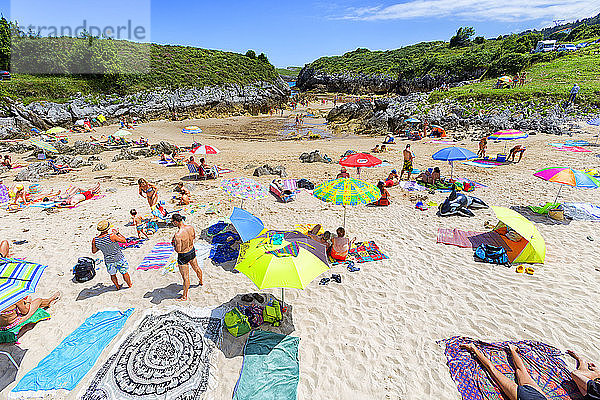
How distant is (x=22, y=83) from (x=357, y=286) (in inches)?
1611

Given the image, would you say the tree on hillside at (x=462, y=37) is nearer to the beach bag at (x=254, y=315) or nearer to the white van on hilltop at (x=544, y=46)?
the white van on hilltop at (x=544, y=46)

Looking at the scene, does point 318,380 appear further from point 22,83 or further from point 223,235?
point 22,83

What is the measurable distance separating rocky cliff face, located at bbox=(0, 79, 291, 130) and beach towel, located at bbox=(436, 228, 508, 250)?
34.8 metres

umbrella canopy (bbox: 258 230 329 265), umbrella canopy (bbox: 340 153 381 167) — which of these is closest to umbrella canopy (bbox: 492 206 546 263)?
umbrella canopy (bbox: 258 230 329 265)

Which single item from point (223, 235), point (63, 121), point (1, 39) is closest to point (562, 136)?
point (223, 235)

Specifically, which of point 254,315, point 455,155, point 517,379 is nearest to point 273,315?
point 254,315

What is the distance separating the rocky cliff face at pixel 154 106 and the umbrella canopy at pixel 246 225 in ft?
99.7

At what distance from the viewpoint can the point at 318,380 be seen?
14.9 ft

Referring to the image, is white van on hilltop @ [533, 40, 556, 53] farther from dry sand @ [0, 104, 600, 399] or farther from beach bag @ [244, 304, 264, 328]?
beach bag @ [244, 304, 264, 328]

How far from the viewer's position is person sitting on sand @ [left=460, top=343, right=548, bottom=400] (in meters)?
3.94

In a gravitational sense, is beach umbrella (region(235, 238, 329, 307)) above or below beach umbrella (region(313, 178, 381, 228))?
below

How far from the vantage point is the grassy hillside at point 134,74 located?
31.4 m

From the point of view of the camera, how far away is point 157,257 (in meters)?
7.68

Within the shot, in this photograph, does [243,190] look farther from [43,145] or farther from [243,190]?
[43,145]
